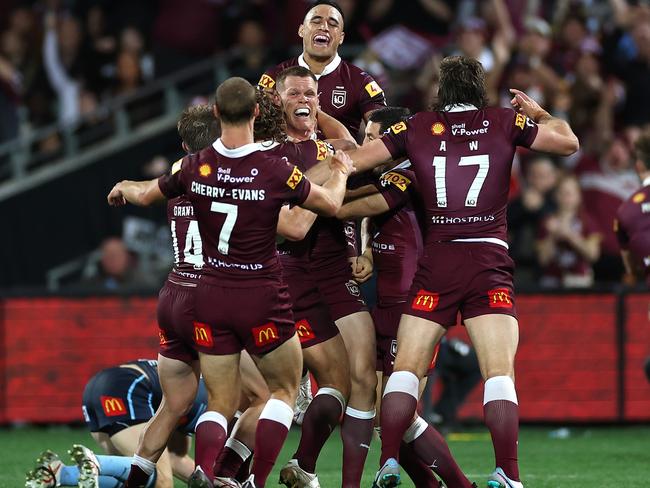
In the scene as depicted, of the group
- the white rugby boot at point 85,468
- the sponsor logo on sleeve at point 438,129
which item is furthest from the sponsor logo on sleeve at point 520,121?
the white rugby boot at point 85,468

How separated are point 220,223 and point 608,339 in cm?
670

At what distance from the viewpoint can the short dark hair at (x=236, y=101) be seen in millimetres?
6988

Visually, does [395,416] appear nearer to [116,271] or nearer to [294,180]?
[294,180]

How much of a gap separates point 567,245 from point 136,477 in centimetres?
666

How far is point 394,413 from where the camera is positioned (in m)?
7.31

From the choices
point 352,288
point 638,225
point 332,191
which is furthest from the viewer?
point 638,225

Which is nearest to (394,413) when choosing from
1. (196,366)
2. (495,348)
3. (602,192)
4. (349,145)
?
(495,348)

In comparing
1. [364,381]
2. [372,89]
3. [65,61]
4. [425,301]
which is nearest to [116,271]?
[65,61]

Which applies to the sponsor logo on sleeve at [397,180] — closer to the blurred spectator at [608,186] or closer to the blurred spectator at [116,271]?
the blurred spectator at [116,271]

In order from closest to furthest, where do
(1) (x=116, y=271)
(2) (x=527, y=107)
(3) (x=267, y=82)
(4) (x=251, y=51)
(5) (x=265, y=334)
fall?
(5) (x=265, y=334) → (2) (x=527, y=107) → (3) (x=267, y=82) → (1) (x=116, y=271) → (4) (x=251, y=51)

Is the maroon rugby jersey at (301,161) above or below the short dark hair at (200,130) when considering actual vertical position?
below

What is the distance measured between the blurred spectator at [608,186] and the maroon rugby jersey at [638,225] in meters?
3.75

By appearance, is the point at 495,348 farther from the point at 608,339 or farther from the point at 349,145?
the point at 608,339

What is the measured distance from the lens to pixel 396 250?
8375mm
